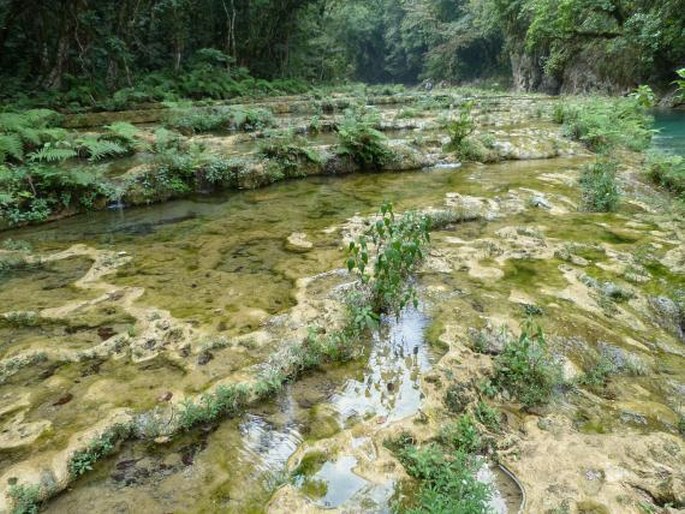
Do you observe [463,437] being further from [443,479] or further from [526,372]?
[526,372]

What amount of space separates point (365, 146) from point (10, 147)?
581cm

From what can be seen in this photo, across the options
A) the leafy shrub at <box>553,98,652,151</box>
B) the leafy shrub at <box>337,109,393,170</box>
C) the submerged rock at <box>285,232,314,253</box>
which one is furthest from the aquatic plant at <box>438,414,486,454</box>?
the leafy shrub at <box>553,98,652,151</box>

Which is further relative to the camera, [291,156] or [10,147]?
[291,156]

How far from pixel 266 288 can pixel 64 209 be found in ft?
14.0

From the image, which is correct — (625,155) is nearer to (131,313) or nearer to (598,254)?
(598,254)

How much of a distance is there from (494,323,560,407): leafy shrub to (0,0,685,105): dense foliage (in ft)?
43.9

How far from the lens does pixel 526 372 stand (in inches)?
123

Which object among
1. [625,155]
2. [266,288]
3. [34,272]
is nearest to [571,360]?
[266,288]

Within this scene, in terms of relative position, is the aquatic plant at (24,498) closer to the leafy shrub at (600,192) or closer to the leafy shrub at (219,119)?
the leafy shrub at (600,192)

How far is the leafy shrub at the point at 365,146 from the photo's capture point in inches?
353

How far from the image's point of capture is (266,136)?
9828 millimetres

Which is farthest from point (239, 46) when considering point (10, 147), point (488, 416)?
point (488, 416)

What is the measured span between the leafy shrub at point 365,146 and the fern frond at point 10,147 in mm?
5260

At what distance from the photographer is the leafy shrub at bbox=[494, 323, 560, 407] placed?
9.92 ft
